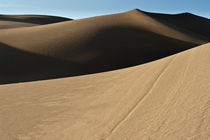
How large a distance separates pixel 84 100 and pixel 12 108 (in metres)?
1.72

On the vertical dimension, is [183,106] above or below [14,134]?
above

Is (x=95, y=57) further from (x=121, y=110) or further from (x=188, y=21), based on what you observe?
(x=188, y=21)

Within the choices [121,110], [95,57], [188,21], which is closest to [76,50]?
[95,57]

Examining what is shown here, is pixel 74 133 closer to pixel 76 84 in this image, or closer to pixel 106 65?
pixel 76 84

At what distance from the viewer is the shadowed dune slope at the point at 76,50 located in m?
16.3

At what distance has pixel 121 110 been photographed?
4.09 m

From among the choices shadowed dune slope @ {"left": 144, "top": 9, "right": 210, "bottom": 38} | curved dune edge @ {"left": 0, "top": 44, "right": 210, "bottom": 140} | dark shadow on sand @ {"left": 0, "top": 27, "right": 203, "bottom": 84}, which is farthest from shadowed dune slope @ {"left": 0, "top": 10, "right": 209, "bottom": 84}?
shadowed dune slope @ {"left": 144, "top": 9, "right": 210, "bottom": 38}

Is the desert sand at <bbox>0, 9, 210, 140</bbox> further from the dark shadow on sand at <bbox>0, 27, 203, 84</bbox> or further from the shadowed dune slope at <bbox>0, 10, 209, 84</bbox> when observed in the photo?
the shadowed dune slope at <bbox>0, 10, 209, 84</bbox>

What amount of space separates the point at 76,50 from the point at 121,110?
1527 centimetres

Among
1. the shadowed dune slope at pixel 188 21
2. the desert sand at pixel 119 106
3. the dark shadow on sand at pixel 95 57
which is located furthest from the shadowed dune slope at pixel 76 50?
the shadowed dune slope at pixel 188 21

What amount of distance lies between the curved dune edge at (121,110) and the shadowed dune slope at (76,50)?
1010 centimetres

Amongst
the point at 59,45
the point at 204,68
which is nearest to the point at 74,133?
the point at 204,68

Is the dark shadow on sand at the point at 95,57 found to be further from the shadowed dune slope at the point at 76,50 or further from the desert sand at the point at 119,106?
the desert sand at the point at 119,106

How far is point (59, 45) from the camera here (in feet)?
64.2
